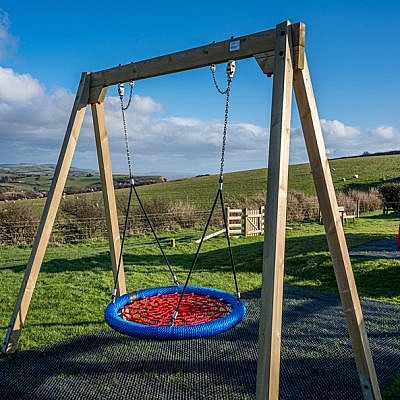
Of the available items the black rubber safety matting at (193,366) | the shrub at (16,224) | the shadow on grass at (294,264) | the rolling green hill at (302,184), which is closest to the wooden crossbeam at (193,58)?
the black rubber safety matting at (193,366)

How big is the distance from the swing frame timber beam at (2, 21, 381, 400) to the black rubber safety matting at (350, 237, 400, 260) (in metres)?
5.85

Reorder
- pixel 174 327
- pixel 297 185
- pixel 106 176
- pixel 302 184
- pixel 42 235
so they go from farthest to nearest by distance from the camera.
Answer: pixel 302 184 → pixel 297 185 → pixel 106 176 → pixel 42 235 → pixel 174 327

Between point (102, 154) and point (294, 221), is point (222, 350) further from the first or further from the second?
point (294, 221)

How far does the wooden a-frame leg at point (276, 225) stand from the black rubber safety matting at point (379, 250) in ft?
21.2

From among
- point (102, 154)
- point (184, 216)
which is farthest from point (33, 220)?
point (102, 154)

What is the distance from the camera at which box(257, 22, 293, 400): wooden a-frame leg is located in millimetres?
2307

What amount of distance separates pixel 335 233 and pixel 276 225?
0.60 m

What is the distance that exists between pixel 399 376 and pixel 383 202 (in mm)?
20343

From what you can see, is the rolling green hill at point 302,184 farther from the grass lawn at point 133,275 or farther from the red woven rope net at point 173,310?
the red woven rope net at point 173,310

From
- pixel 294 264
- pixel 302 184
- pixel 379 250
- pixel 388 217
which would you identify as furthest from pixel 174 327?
pixel 302 184

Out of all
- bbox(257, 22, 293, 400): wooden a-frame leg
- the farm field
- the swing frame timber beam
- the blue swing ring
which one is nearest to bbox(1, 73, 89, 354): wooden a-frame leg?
the swing frame timber beam

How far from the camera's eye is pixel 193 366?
3434 mm

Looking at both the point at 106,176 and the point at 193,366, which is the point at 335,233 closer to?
the point at 193,366

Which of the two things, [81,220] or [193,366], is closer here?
[193,366]
